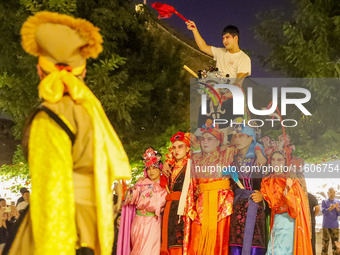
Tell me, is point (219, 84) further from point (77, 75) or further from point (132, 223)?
point (77, 75)

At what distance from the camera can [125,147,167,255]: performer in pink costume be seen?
6211 mm

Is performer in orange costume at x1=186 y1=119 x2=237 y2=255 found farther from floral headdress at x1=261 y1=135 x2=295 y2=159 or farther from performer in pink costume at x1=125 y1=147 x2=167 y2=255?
performer in pink costume at x1=125 y1=147 x2=167 y2=255

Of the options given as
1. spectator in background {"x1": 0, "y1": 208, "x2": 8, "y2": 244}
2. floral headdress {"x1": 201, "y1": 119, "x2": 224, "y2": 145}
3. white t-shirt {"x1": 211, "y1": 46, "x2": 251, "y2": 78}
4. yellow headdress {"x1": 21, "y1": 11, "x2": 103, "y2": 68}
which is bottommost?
spectator in background {"x1": 0, "y1": 208, "x2": 8, "y2": 244}

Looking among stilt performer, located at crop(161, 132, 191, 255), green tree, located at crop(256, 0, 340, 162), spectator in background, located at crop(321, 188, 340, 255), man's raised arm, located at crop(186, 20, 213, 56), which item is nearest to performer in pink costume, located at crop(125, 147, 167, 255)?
stilt performer, located at crop(161, 132, 191, 255)

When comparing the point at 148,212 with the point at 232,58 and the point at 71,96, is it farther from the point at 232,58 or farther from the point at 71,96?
the point at 71,96

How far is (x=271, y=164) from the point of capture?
17.7 ft

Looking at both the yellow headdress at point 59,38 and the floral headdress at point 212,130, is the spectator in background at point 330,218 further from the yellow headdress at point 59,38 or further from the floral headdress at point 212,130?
the yellow headdress at point 59,38

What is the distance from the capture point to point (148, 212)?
628cm

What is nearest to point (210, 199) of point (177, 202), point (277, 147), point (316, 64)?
point (177, 202)

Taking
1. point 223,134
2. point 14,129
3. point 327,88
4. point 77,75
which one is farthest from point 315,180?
point 77,75

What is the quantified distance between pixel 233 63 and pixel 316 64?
3.74 m

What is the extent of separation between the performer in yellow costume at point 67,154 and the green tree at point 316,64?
6.65 meters

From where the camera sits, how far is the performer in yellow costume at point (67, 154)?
2508 mm

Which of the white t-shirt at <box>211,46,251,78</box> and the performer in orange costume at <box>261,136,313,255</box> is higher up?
the white t-shirt at <box>211,46,251,78</box>
